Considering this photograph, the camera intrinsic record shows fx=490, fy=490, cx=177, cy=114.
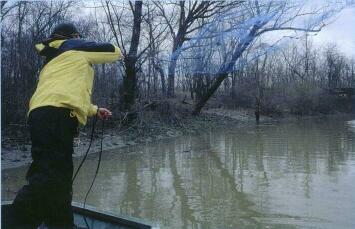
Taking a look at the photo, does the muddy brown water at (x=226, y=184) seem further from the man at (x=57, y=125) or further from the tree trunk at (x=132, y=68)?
the man at (x=57, y=125)

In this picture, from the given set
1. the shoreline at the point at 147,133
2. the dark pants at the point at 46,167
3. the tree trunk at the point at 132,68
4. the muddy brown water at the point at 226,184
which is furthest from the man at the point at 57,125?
the tree trunk at the point at 132,68

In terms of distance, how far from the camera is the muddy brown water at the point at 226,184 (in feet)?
18.1

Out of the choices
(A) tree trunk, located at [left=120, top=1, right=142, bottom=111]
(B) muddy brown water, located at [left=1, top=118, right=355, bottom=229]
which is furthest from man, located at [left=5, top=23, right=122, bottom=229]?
(A) tree trunk, located at [left=120, top=1, right=142, bottom=111]

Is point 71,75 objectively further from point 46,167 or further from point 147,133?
point 147,133

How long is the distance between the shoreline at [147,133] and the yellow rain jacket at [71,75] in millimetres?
1791

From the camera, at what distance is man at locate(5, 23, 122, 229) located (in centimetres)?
299

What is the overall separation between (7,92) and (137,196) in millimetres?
4059

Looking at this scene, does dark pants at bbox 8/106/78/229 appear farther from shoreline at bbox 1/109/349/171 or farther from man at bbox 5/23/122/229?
shoreline at bbox 1/109/349/171

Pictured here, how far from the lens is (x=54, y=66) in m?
3.16

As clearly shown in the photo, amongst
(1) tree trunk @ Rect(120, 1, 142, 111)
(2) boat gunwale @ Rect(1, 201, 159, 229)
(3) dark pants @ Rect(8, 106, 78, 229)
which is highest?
(1) tree trunk @ Rect(120, 1, 142, 111)

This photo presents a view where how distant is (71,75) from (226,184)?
490 centimetres

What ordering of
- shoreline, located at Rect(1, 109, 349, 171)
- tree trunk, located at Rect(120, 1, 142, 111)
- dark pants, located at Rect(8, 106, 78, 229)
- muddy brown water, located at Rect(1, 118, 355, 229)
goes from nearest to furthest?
1. dark pants, located at Rect(8, 106, 78, 229)
2. muddy brown water, located at Rect(1, 118, 355, 229)
3. shoreline, located at Rect(1, 109, 349, 171)
4. tree trunk, located at Rect(120, 1, 142, 111)

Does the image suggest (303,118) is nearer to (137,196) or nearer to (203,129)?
(203,129)

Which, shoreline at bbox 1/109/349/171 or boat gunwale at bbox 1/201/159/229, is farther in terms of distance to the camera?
shoreline at bbox 1/109/349/171
